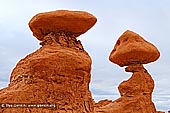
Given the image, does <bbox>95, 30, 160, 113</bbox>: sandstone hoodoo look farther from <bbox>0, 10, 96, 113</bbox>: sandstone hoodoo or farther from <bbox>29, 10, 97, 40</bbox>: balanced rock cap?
<bbox>0, 10, 96, 113</bbox>: sandstone hoodoo

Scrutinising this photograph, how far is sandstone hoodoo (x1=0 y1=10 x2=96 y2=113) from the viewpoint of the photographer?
8.83 meters

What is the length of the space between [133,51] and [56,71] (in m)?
8.26

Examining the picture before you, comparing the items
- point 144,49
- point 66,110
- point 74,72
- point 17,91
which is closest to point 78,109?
point 66,110

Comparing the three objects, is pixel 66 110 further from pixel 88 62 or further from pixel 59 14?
pixel 59 14

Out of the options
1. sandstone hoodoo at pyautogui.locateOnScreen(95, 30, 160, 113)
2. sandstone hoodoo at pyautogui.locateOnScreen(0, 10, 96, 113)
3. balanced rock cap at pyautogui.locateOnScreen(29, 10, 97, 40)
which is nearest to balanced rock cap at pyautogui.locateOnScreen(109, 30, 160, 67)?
sandstone hoodoo at pyautogui.locateOnScreen(95, 30, 160, 113)

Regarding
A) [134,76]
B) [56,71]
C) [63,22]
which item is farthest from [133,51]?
[56,71]

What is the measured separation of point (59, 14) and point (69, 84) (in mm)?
2138

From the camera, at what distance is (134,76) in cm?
1742

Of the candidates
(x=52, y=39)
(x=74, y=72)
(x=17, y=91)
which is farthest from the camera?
(x=52, y=39)

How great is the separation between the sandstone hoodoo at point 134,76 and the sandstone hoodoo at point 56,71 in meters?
6.85

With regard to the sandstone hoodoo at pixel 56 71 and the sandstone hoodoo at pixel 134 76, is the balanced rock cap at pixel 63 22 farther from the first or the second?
the sandstone hoodoo at pixel 134 76

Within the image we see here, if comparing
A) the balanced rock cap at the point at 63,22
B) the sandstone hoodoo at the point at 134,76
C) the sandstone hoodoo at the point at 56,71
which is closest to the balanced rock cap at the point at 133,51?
the sandstone hoodoo at the point at 134,76

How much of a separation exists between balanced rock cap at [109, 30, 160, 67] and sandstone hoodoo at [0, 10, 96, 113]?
265 inches

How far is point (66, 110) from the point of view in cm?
903
